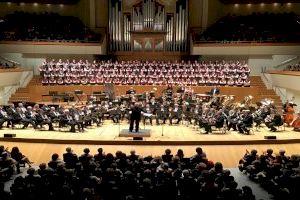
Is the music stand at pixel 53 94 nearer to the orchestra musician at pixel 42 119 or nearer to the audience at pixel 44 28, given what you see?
the orchestra musician at pixel 42 119

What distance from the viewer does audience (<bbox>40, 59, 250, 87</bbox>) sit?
17109 mm

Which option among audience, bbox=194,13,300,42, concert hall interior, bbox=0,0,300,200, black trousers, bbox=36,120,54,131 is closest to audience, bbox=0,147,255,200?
concert hall interior, bbox=0,0,300,200

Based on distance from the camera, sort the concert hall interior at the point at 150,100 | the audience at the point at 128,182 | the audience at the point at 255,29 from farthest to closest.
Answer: the audience at the point at 255,29 → the concert hall interior at the point at 150,100 → the audience at the point at 128,182

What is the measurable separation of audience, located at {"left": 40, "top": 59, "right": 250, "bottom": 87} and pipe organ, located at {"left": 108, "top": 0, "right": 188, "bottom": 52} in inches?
120

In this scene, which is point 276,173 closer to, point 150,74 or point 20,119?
point 20,119

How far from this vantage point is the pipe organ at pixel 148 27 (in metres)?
20.2

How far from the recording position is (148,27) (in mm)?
20234

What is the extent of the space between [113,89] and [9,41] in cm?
611

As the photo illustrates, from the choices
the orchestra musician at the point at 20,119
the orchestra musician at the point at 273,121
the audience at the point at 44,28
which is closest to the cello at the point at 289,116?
the orchestra musician at the point at 273,121

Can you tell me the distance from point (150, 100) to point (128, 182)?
699cm

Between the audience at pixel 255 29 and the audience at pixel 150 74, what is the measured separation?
3083mm

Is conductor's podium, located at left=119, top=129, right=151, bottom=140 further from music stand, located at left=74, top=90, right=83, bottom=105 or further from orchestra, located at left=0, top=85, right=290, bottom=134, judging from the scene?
music stand, located at left=74, top=90, right=83, bottom=105

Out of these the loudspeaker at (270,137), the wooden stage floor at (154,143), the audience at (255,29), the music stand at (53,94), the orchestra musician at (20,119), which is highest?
the audience at (255,29)

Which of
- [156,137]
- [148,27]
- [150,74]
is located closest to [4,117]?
[156,137]
